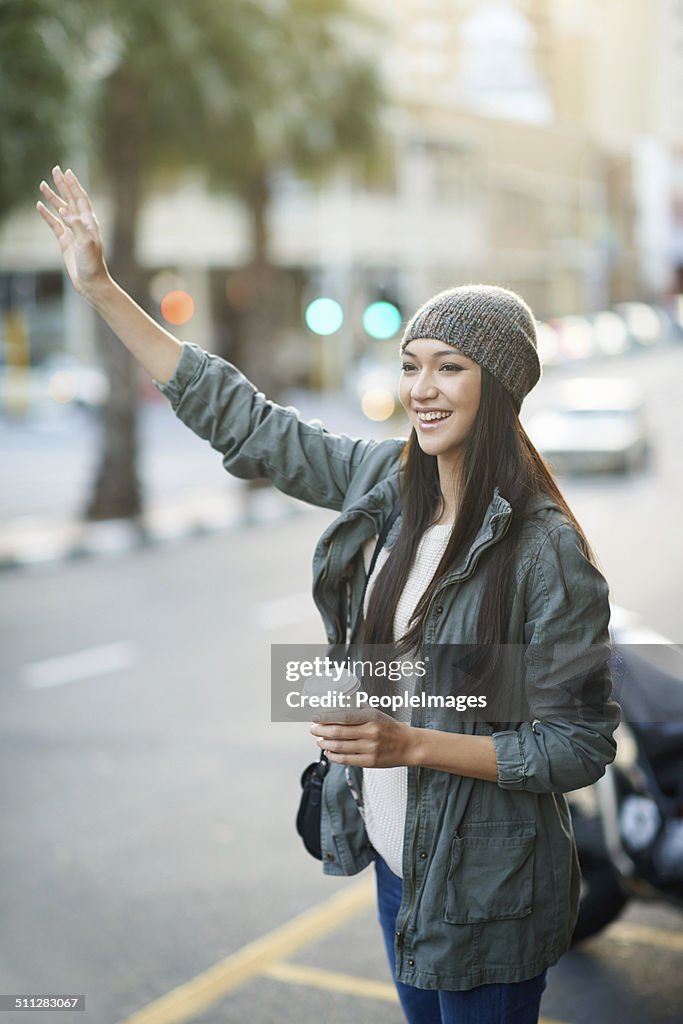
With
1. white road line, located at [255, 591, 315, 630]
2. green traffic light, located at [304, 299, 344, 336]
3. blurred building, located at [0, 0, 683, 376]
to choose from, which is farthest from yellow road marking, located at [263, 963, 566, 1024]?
blurred building, located at [0, 0, 683, 376]

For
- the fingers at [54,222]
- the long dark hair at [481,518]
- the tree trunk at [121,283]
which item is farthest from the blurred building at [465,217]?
the long dark hair at [481,518]

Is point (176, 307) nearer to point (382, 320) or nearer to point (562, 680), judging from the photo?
point (382, 320)

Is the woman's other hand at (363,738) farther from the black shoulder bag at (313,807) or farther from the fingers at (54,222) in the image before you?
the fingers at (54,222)

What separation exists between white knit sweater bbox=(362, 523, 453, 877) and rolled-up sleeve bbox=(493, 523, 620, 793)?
0.20 meters

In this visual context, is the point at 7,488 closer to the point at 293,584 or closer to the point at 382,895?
the point at 293,584

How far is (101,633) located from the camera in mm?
10328

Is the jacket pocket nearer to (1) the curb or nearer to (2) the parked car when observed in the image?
(1) the curb

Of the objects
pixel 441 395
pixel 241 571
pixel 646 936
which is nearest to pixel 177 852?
pixel 646 936

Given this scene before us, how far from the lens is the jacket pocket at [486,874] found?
230 centimetres

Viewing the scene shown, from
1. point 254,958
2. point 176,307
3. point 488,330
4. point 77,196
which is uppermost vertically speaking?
point 176,307

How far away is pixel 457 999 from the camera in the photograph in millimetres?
2352

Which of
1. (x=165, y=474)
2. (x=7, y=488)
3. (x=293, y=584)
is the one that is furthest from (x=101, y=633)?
(x=165, y=474)

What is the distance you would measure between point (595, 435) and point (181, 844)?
1679cm

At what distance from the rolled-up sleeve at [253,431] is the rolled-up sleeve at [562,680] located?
55 cm
